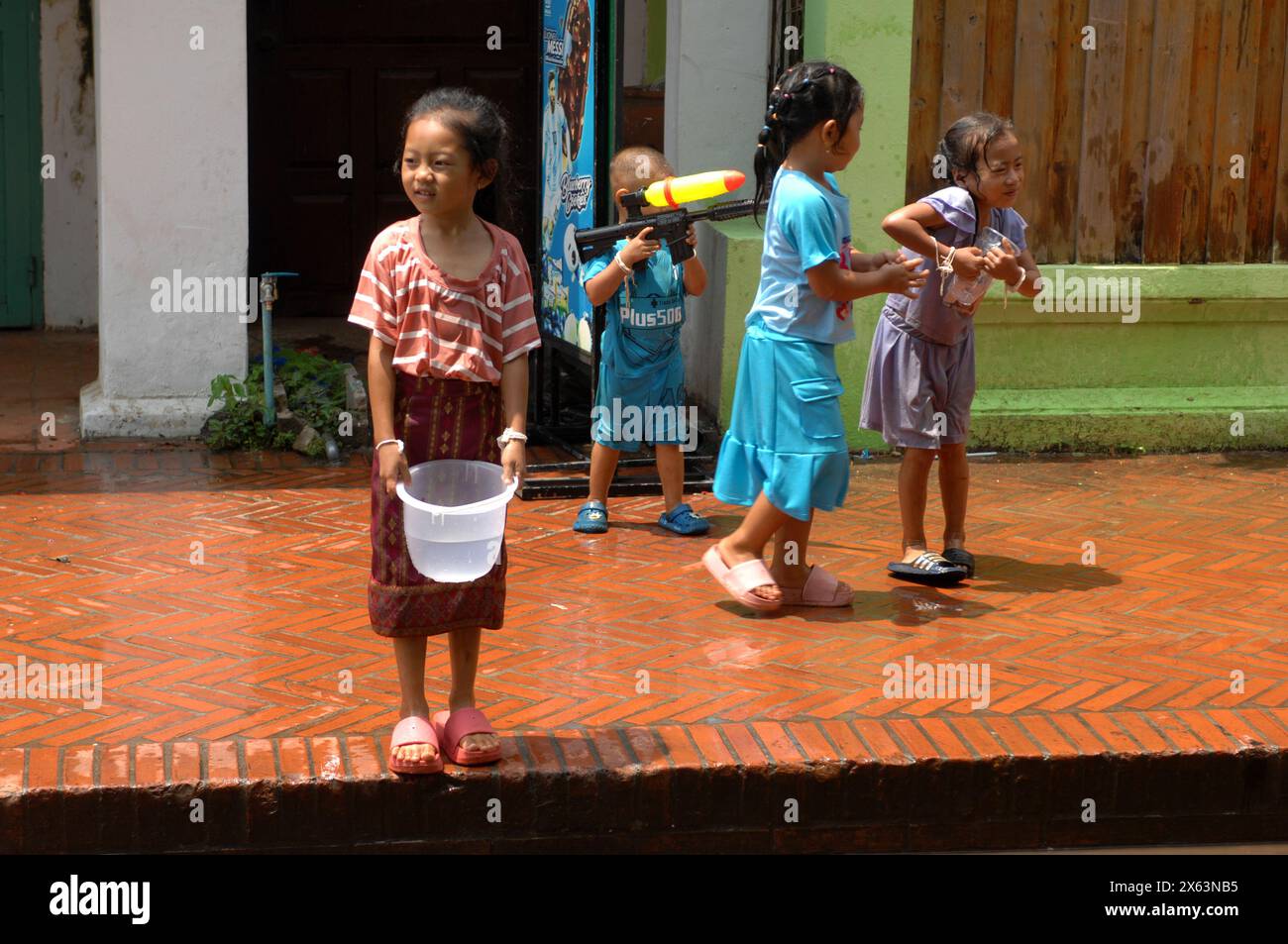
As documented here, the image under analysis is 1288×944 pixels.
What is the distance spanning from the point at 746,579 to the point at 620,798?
1454 millimetres

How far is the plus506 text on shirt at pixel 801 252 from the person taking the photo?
5270 mm

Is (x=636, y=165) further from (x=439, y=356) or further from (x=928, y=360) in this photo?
(x=439, y=356)

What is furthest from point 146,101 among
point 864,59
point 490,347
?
point 490,347

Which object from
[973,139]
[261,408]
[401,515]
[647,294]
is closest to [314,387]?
[261,408]

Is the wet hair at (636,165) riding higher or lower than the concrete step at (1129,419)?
higher

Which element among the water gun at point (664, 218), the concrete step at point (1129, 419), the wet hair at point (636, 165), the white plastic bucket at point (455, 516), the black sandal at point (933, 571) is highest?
the wet hair at point (636, 165)

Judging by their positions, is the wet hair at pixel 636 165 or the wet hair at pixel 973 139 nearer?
the wet hair at pixel 973 139

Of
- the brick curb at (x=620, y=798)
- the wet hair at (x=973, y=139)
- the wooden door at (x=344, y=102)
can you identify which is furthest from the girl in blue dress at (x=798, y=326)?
the wooden door at (x=344, y=102)

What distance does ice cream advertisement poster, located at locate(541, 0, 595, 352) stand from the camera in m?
7.17

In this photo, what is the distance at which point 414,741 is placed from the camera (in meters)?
4.18

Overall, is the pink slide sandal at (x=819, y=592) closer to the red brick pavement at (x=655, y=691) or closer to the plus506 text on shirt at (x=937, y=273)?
the red brick pavement at (x=655, y=691)

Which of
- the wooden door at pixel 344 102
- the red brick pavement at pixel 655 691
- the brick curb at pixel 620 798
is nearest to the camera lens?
the brick curb at pixel 620 798

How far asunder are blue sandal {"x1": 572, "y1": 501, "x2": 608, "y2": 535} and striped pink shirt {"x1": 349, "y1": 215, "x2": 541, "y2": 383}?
2460mm

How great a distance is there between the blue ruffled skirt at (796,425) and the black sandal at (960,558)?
69cm
